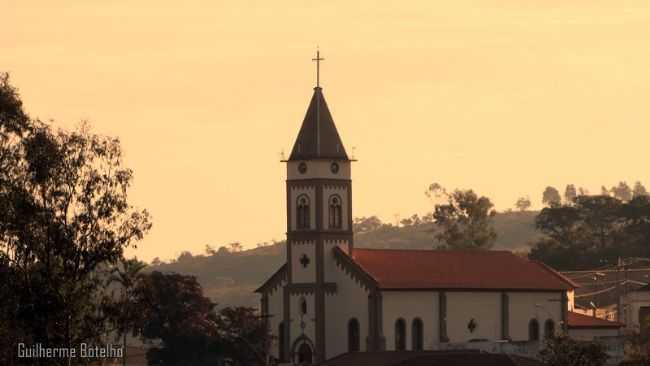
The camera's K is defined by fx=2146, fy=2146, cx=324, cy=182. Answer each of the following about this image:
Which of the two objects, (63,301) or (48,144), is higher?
(48,144)

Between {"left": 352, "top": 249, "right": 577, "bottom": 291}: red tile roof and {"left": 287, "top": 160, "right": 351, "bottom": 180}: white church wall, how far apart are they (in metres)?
6.06

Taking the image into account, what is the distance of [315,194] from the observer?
158m

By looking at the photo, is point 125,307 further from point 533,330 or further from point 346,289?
point 533,330

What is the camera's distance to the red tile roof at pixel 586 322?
16762 centimetres

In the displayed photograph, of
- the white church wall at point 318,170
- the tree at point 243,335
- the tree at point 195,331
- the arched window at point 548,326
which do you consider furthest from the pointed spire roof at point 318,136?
the arched window at point 548,326

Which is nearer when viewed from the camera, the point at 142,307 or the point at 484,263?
the point at 142,307

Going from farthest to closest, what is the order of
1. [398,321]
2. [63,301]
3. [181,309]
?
[181,309] → [398,321] → [63,301]

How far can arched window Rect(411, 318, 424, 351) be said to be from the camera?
512ft

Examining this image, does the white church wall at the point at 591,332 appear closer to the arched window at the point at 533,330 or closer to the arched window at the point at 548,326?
the arched window at the point at 548,326

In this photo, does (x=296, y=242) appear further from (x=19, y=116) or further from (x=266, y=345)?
(x=19, y=116)

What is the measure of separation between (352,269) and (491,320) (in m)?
12.1

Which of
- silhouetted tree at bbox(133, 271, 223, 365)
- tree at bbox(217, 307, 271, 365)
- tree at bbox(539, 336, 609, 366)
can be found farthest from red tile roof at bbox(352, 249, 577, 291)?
tree at bbox(539, 336, 609, 366)

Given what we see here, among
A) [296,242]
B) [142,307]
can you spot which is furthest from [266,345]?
[142,307]

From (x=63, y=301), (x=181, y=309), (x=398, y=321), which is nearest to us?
(x=63, y=301)
